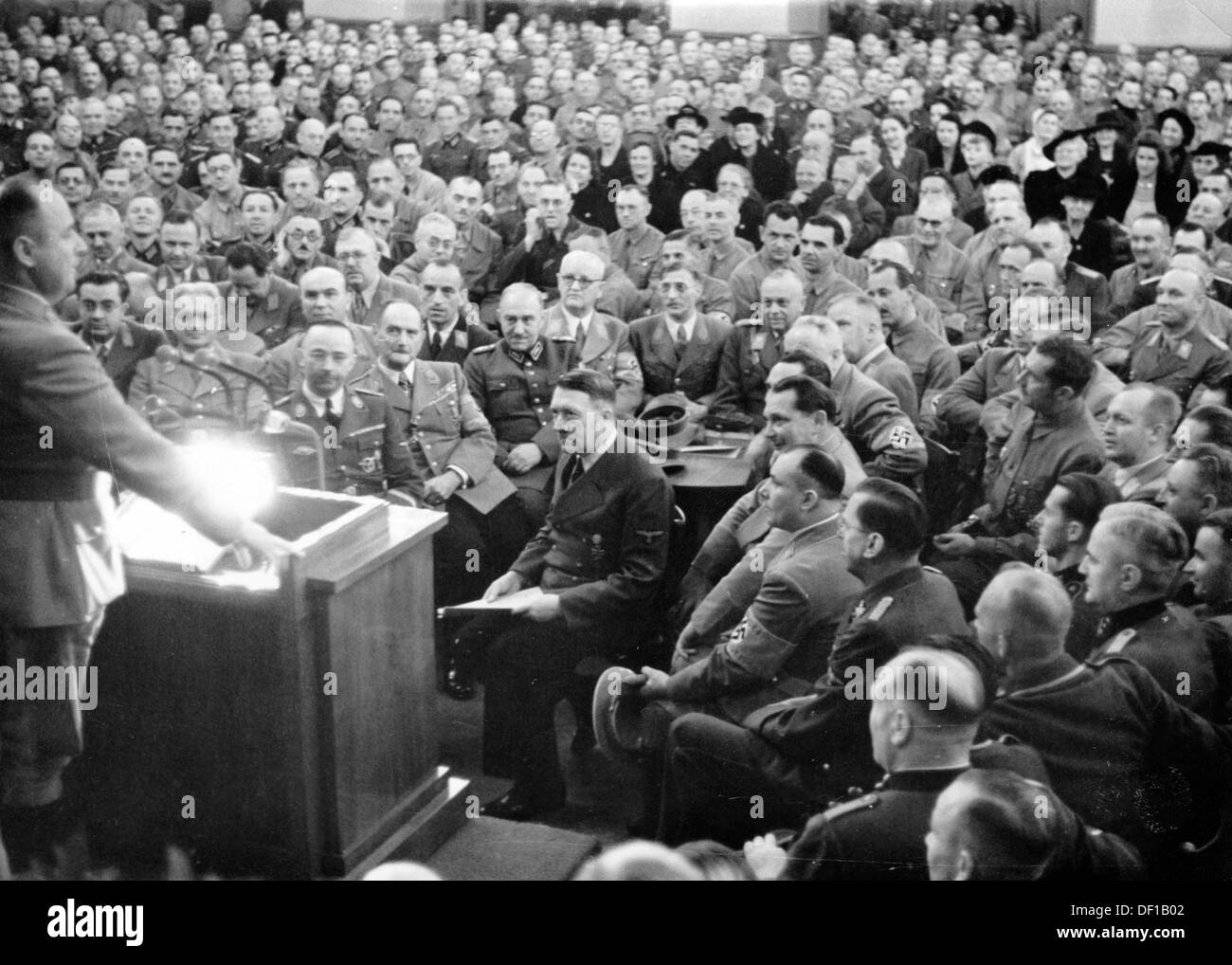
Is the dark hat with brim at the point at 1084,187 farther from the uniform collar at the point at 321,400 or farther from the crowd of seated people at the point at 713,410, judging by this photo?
the uniform collar at the point at 321,400

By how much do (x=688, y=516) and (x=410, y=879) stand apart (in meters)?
1.16

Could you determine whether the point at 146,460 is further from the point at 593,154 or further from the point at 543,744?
the point at 593,154

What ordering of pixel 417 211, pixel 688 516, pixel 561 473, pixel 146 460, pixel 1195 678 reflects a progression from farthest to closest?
pixel 417 211
pixel 688 516
pixel 561 473
pixel 1195 678
pixel 146 460

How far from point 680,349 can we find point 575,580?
4.18ft

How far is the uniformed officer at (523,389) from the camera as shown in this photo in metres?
3.18

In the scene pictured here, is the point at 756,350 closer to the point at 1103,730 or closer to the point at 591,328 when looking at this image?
the point at 591,328

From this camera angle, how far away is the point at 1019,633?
252cm

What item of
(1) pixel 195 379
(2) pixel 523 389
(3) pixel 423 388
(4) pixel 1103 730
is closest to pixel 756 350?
(2) pixel 523 389

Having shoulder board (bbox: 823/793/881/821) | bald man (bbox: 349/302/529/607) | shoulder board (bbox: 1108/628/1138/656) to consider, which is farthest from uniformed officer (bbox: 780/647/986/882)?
bald man (bbox: 349/302/529/607)

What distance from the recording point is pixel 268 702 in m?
2.09

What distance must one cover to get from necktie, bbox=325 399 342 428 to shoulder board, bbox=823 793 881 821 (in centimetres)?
130

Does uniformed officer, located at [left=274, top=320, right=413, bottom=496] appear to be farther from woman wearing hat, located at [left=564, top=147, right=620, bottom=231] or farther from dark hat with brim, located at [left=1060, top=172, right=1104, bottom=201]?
dark hat with brim, located at [left=1060, top=172, right=1104, bottom=201]

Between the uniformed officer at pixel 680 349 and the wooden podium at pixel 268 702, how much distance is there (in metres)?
1.63

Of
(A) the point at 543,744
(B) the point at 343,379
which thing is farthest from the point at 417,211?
(A) the point at 543,744
